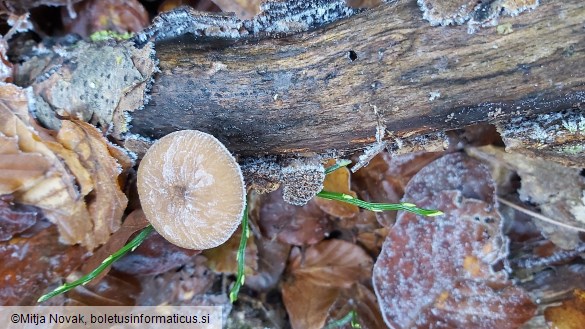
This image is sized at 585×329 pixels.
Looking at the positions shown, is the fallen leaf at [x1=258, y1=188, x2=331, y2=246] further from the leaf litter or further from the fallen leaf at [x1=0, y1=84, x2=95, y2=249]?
the fallen leaf at [x1=0, y1=84, x2=95, y2=249]

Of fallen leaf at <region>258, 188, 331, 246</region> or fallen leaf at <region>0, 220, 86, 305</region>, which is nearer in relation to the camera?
fallen leaf at <region>0, 220, 86, 305</region>

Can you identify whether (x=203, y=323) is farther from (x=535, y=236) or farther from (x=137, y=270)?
(x=535, y=236)

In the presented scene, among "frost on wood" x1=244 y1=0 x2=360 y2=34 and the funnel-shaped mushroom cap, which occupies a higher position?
"frost on wood" x1=244 y1=0 x2=360 y2=34

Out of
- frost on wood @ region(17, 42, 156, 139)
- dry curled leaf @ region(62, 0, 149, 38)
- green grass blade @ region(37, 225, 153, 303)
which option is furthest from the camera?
dry curled leaf @ region(62, 0, 149, 38)

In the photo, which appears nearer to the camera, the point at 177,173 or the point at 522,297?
the point at 177,173

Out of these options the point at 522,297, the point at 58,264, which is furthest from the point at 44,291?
the point at 522,297

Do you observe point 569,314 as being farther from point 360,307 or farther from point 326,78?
point 326,78

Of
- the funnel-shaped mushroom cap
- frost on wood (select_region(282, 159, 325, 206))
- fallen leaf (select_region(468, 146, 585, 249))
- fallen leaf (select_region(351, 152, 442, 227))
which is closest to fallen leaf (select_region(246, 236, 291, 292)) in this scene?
fallen leaf (select_region(351, 152, 442, 227))

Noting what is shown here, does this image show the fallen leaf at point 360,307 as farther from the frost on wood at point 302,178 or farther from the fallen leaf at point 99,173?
the fallen leaf at point 99,173
